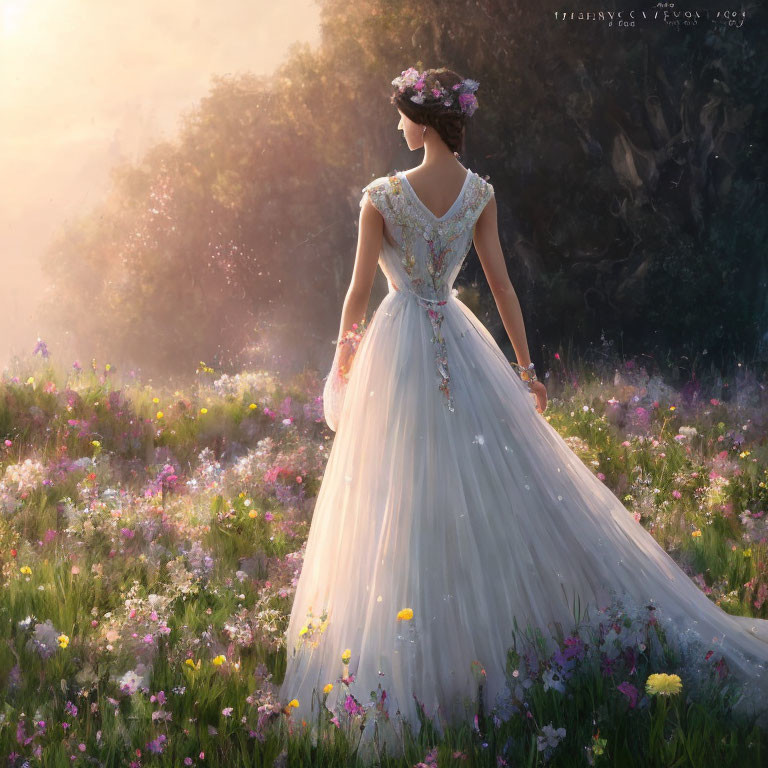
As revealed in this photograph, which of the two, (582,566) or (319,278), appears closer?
(582,566)

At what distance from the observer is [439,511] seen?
3.69 meters

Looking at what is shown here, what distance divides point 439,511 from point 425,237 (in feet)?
4.49

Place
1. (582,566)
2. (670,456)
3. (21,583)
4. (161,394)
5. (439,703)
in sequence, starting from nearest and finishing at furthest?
(439,703)
(582,566)
(21,583)
(670,456)
(161,394)

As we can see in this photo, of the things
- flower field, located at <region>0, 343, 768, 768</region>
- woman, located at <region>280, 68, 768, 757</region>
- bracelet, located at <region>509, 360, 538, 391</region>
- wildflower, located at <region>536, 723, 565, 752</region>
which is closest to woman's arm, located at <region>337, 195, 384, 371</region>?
woman, located at <region>280, 68, 768, 757</region>

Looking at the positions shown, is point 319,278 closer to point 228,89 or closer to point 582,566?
point 228,89

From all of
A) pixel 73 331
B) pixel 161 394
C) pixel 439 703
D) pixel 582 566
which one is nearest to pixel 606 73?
pixel 161 394

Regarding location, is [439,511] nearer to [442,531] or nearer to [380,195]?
[442,531]

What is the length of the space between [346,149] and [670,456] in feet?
30.7

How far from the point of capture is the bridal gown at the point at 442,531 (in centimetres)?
353

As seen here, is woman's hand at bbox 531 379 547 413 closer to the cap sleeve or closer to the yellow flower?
the cap sleeve

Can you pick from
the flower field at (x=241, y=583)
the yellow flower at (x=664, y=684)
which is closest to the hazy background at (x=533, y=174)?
the flower field at (x=241, y=583)

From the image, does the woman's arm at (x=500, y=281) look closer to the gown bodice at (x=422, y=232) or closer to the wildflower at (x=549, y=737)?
the gown bodice at (x=422, y=232)

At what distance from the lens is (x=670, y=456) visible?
684 centimetres

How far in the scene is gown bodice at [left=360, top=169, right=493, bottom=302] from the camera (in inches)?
159
